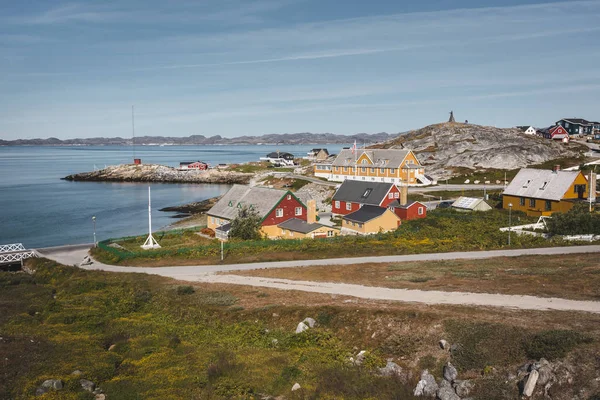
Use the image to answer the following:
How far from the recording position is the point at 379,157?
92.9 meters

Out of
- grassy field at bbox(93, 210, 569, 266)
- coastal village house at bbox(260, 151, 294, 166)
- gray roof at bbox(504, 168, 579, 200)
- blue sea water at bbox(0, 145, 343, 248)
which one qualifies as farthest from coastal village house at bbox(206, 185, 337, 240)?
coastal village house at bbox(260, 151, 294, 166)

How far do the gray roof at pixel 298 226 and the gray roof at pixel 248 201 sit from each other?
2432 millimetres

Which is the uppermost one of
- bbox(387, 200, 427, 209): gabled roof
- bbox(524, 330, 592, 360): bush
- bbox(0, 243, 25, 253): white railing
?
bbox(387, 200, 427, 209): gabled roof

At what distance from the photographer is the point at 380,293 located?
28500mm

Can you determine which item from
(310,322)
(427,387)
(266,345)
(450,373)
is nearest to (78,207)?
(310,322)

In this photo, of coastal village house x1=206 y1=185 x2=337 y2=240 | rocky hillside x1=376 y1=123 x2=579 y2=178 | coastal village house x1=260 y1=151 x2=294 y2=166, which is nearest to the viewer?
coastal village house x1=206 y1=185 x2=337 y2=240

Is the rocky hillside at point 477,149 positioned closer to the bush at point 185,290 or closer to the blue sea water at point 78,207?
the blue sea water at point 78,207

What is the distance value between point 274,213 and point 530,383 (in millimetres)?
38638

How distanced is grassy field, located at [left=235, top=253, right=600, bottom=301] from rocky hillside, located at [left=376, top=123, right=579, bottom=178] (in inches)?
2473

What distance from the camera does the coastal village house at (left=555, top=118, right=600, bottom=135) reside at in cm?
14752

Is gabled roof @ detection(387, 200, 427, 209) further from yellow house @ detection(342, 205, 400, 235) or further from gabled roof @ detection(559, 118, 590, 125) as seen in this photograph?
gabled roof @ detection(559, 118, 590, 125)

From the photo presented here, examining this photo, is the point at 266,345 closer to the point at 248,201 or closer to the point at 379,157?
the point at 248,201

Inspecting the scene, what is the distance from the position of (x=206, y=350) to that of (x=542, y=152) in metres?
103

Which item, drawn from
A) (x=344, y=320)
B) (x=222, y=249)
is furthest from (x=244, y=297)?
(x=222, y=249)
